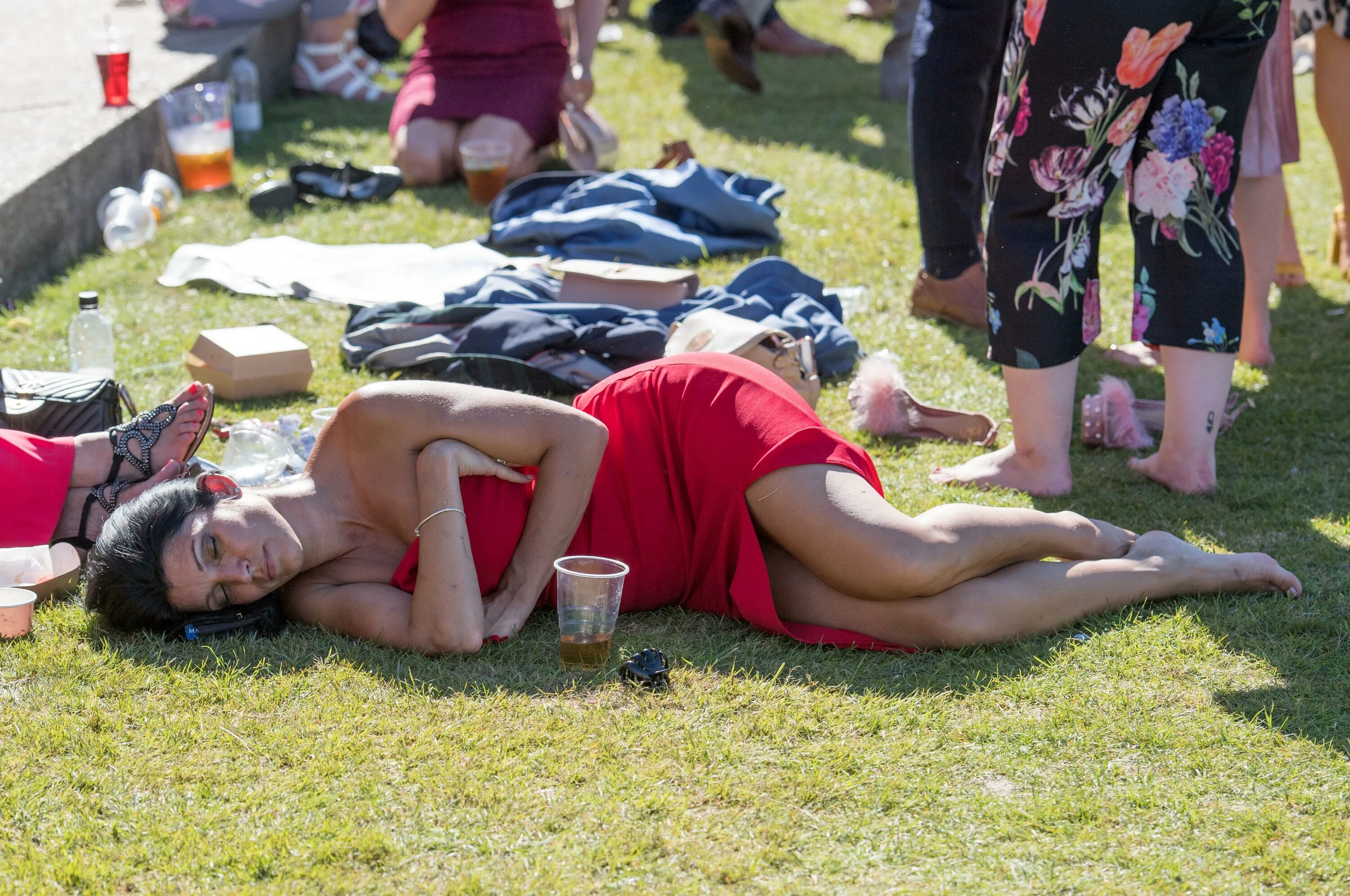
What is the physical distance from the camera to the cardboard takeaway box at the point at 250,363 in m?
4.21

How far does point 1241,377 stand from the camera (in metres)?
4.34

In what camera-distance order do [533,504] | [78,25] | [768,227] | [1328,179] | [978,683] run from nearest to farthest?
1. [978,683]
2. [533,504]
3. [768,227]
4. [1328,179]
5. [78,25]

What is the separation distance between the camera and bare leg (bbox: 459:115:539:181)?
6.75 m

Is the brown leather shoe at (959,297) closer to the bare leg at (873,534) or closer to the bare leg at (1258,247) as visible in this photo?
the bare leg at (1258,247)

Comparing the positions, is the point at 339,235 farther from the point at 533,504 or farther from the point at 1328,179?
the point at 1328,179

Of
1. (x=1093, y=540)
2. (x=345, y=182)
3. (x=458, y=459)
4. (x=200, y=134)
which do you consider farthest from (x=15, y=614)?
(x=200, y=134)

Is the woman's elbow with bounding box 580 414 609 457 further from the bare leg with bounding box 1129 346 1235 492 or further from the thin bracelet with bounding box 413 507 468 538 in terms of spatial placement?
the bare leg with bounding box 1129 346 1235 492

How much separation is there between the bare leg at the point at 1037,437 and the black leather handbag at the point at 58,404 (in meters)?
2.32

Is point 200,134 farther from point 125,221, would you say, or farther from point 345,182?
point 125,221

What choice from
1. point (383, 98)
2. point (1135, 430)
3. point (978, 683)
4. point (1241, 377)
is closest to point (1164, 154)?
point (1135, 430)

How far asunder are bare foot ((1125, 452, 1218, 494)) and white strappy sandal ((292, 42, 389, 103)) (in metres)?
6.64

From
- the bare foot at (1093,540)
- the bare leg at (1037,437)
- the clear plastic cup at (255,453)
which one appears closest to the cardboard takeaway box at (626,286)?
the clear plastic cup at (255,453)

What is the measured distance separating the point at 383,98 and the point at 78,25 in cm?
194

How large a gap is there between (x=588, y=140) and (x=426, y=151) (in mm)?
859
